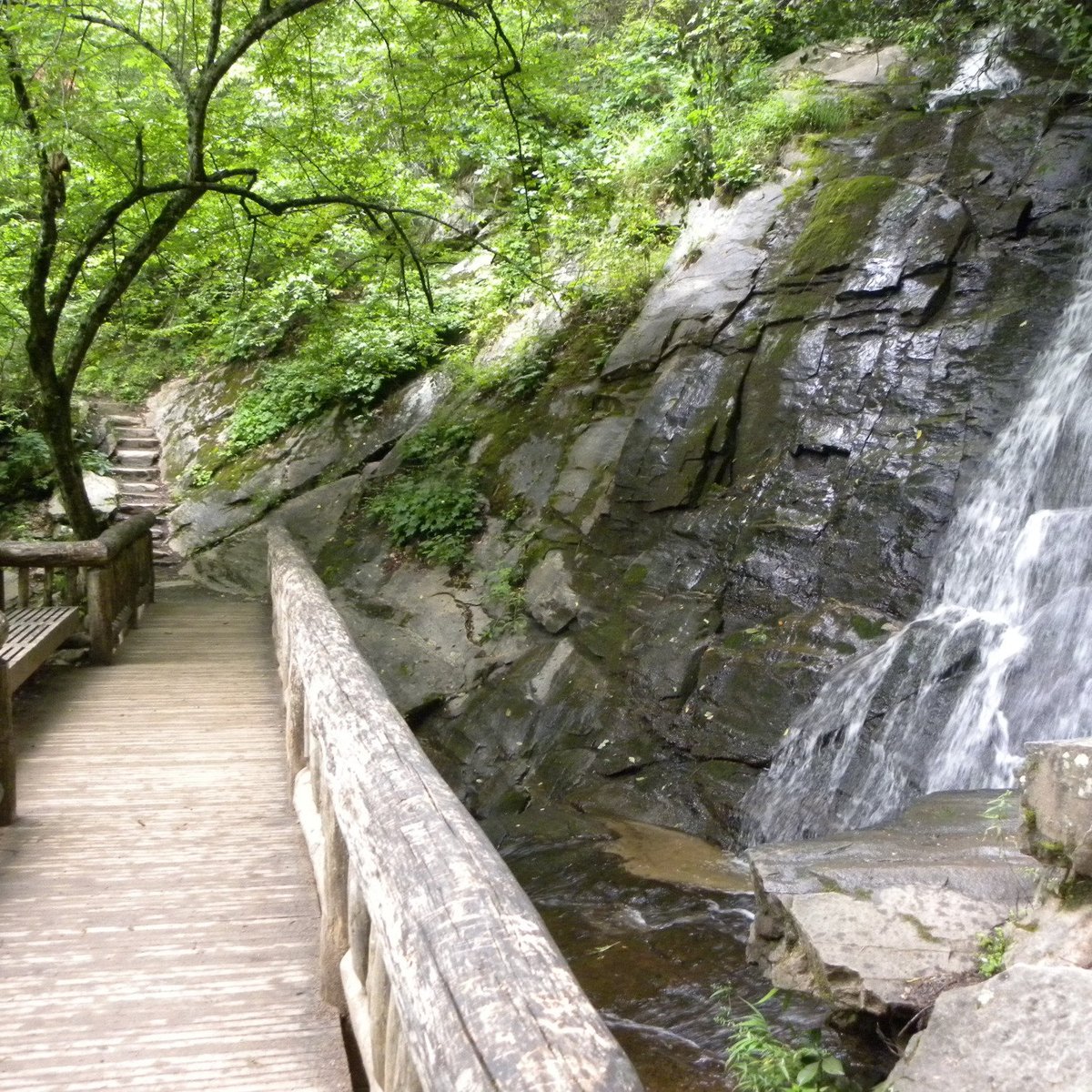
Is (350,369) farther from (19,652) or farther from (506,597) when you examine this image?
(19,652)

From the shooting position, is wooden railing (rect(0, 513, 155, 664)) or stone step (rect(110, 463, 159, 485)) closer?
wooden railing (rect(0, 513, 155, 664))

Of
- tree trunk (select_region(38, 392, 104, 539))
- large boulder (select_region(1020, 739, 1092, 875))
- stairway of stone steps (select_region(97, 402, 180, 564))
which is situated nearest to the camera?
large boulder (select_region(1020, 739, 1092, 875))

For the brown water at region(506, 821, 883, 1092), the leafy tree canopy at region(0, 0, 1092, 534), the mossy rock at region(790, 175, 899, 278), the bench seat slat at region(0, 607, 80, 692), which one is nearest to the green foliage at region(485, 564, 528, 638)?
the brown water at region(506, 821, 883, 1092)

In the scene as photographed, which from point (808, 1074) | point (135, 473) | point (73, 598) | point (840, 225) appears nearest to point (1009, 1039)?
point (808, 1074)

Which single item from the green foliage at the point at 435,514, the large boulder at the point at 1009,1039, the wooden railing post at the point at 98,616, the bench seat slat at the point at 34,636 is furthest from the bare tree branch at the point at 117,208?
the large boulder at the point at 1009,1039

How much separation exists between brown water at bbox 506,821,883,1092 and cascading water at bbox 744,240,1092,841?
3.06 feet

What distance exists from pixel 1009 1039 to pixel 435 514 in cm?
870

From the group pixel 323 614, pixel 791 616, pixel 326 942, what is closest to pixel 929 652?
pixel 791 616

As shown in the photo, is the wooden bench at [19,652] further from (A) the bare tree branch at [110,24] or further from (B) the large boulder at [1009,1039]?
(A) the bare tree branch at [110,24]

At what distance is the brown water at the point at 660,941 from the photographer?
169 inches

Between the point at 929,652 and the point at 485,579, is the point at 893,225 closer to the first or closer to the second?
the point at 929,652

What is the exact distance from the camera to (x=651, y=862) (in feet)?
21.1

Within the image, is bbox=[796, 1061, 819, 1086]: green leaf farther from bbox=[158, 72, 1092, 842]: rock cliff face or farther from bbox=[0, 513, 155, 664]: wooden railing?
bbox=[0, 513, 155, 664]: wooden railing

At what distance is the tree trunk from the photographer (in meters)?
8.45
